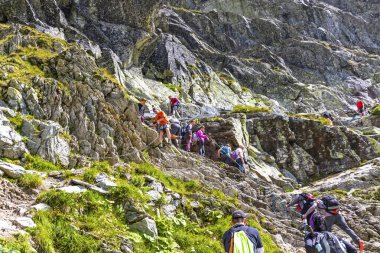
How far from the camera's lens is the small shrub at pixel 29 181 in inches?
468

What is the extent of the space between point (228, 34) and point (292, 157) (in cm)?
6014

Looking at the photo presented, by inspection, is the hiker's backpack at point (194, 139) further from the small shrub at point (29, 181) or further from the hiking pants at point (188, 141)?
the small shrub at point (29, 181)

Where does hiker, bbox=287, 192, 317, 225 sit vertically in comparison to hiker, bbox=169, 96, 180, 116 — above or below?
below

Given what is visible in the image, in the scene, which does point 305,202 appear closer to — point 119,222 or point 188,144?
point 119,222

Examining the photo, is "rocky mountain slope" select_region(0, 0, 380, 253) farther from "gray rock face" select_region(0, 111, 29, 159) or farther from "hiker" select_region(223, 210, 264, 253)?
"hiker" select_region(223, 210, 264, 253)

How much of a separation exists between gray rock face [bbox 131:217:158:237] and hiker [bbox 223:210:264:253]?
369 cm

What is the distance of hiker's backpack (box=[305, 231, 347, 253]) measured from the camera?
31.8 feet

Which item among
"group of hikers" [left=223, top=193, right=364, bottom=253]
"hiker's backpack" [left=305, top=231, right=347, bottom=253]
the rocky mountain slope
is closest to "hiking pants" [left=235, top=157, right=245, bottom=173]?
the rocky mountain slope

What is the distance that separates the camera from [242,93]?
65000 millimetres

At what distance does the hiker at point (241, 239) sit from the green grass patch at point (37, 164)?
343 inches

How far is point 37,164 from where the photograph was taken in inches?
579

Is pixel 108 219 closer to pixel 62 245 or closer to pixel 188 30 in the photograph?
pixel 62 245

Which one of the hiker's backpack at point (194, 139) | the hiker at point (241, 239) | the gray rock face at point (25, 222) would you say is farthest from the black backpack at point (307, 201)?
the gray rock face at point (25, 222)

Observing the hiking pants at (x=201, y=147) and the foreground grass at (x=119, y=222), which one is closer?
the foreground grass at (x=119, y=222)
